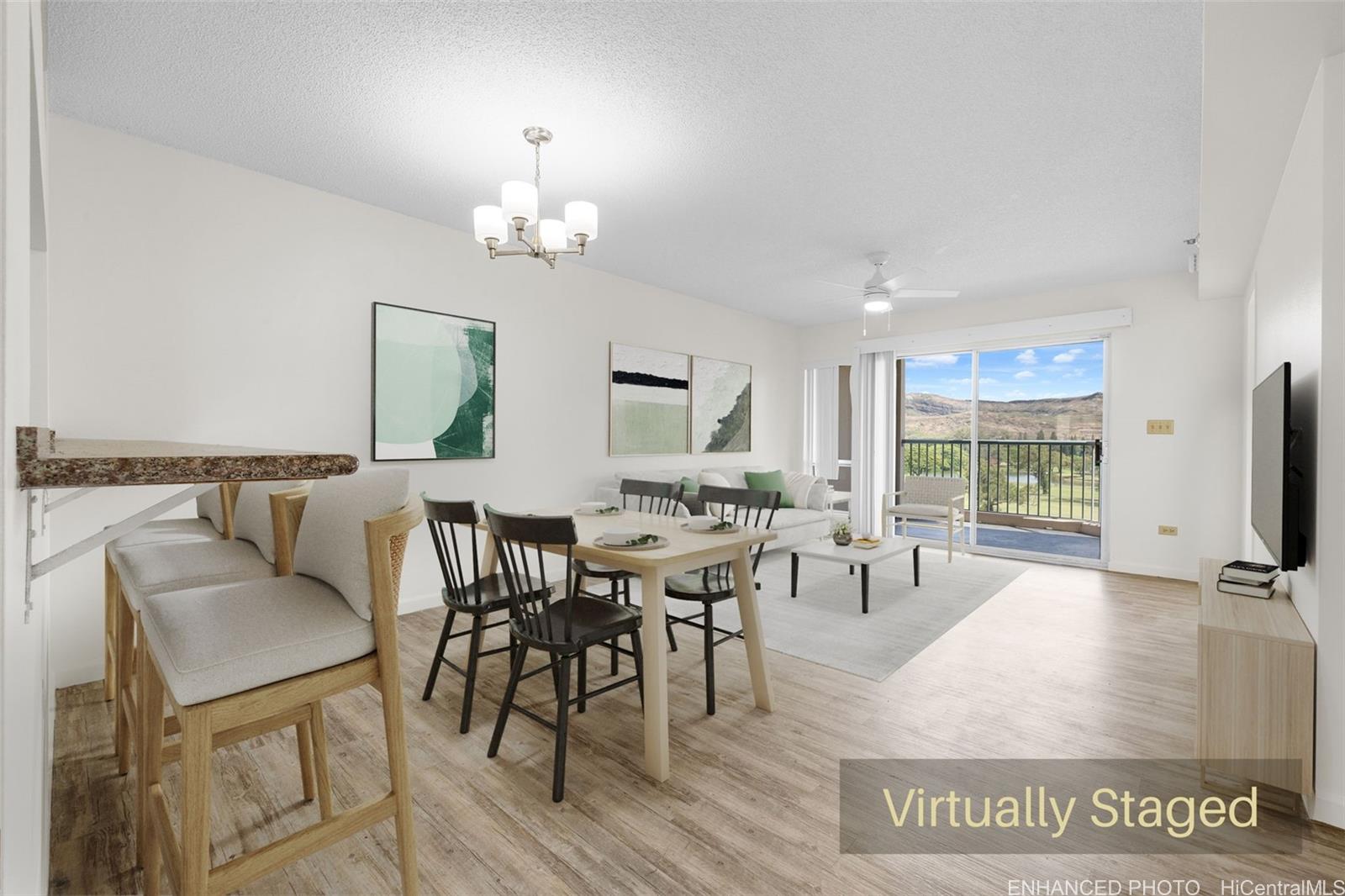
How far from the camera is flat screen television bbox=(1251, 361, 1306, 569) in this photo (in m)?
2.05

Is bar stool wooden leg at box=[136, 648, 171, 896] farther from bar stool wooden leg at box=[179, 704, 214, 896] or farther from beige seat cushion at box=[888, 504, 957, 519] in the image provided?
beige seat cushion at box=[888, 504, 957, 519]

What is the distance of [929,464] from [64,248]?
314 inches

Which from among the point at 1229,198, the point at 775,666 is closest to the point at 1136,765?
the point at 775,666

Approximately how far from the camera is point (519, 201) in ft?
8.42

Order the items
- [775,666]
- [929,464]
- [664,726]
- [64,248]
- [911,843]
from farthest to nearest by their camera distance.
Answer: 1. [929,464]
2. [775,666]
3. [64,248]
4. [664,726]
5. [911,843]

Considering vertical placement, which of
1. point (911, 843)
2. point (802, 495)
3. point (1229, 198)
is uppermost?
point (1229, 198)

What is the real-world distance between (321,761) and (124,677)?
0.81m

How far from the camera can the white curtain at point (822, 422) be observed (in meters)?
7.41

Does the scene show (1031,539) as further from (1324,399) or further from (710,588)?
(710,588)

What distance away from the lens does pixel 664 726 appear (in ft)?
6.76

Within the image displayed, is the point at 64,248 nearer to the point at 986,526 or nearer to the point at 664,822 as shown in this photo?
the point at 664,822

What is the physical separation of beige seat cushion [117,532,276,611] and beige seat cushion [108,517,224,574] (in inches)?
4.8

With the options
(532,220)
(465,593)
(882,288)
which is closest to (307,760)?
(465,593)

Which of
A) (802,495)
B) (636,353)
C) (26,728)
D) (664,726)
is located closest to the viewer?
(26,728)
